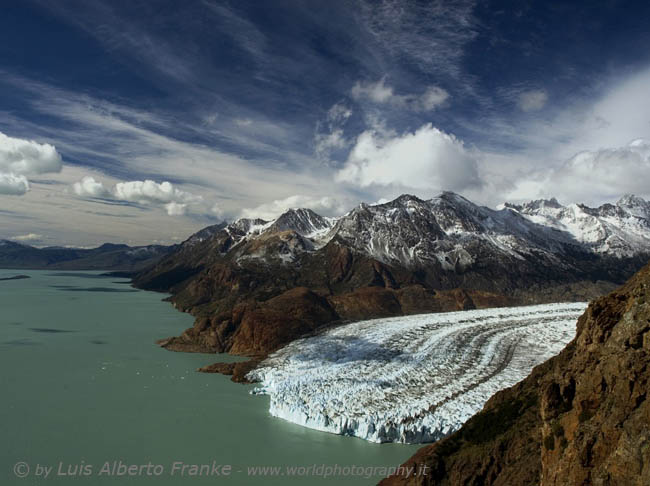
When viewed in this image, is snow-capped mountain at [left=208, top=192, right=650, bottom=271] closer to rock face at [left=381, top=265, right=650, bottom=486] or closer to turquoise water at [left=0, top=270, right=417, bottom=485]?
turquoise water at [left=0, top=270, right=417, bottom=485]

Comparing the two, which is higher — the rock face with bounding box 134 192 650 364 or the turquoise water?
the rock face with bounding box 134 192 650 364

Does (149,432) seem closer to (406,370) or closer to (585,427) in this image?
(406,370)

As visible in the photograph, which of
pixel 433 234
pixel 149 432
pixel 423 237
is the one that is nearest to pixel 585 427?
pixel 149 432

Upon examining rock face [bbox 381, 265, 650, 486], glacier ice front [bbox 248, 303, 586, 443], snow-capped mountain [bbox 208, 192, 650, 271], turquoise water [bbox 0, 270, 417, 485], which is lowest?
turquoise water [bbox 0, 270, 417, 485]

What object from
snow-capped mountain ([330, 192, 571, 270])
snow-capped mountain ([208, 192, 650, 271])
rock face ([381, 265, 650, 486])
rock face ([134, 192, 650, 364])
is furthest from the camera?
snow-capped mountain ([330, 192, 571, 270])

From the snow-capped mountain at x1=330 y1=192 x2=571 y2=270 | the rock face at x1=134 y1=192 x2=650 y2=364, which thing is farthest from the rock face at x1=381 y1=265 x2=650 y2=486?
the snow-capped mountain at x1=330 y1=192 x2=571 y2=270

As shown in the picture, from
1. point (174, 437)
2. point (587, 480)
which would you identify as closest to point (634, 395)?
point (587, 480)

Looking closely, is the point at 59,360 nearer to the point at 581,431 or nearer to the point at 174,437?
the point at 174,437
